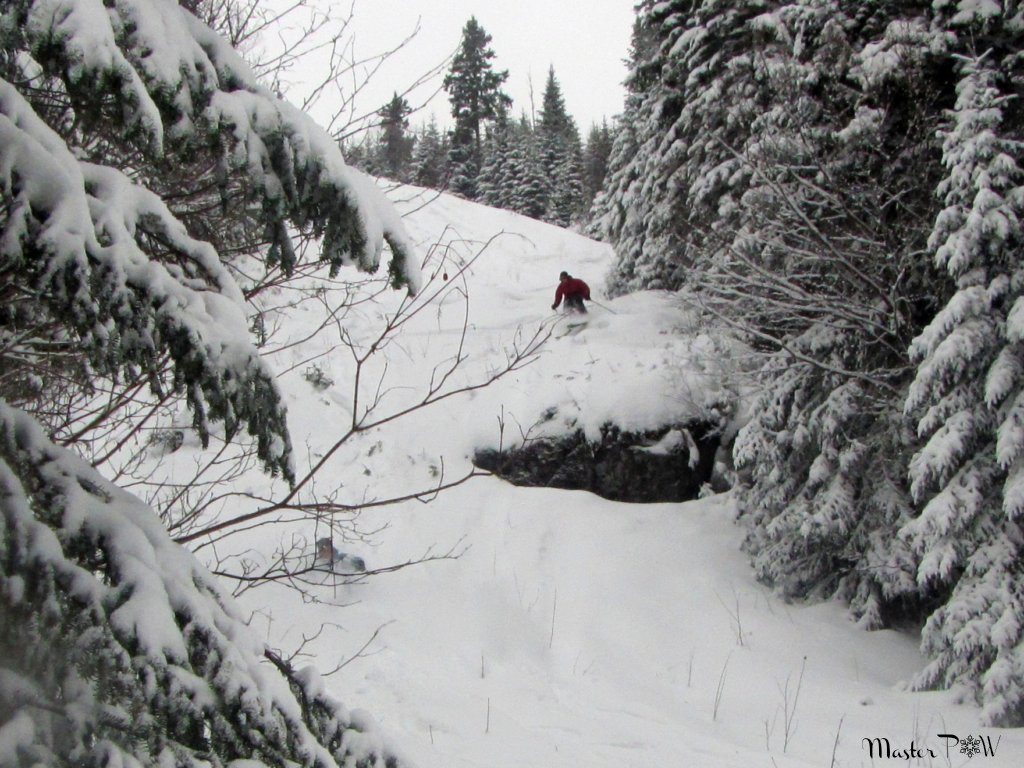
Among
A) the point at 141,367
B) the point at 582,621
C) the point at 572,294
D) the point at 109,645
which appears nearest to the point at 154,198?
the point at 141,367

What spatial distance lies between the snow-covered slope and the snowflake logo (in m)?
0.07

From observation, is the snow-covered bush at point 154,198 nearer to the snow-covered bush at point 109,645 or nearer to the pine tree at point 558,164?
the snow-covered bush at point 109,645

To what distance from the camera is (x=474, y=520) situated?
924cm

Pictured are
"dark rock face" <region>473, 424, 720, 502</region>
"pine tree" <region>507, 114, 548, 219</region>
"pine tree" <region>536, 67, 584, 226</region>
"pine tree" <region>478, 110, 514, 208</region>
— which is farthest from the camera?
"pine tree" <region>536, 67, 584, 226</region>

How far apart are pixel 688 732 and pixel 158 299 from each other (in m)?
4.87

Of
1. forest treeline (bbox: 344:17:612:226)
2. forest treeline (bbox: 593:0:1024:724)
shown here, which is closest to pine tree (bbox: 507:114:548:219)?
forest treeline (bbox: 344:17:612:226)

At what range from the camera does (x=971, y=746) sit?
5000 mm

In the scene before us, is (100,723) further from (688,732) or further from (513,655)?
(513,655)

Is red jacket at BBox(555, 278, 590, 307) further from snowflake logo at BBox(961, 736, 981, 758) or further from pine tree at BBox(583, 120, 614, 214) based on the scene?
pine tree at BBox(583, 120, 614, 214)

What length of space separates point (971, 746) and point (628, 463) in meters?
5.32

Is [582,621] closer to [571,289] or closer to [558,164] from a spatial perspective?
[571,289]

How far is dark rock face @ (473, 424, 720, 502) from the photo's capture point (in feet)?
32.2

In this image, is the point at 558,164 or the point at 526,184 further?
the point at 558,164

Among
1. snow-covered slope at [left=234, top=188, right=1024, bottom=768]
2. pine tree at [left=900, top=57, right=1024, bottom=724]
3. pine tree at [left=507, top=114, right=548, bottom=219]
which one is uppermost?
pine tree at [left=507, top=114, right=548, bottom=219]
